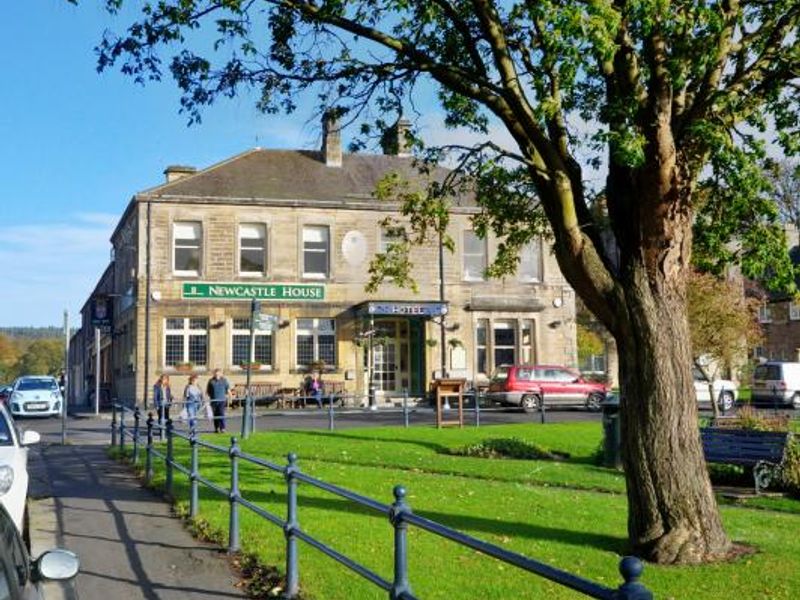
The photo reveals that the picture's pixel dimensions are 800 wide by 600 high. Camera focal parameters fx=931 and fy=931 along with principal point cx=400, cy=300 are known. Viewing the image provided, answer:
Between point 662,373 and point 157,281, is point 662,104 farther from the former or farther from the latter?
point 157,281

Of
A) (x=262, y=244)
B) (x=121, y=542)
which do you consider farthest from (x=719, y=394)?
(x=121, y=542)

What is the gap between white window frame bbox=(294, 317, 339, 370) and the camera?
124 feet

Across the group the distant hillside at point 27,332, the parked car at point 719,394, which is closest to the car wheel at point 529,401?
the parked car at point 719,394

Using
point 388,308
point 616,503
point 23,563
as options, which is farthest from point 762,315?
point 23,563

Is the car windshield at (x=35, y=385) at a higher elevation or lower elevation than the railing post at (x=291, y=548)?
higher

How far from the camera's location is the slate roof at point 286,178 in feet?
124

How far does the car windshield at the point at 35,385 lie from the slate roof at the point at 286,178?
815 cm

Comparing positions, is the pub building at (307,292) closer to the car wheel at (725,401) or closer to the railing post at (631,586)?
the car wheel at (725,401)

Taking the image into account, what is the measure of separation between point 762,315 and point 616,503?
51297mm

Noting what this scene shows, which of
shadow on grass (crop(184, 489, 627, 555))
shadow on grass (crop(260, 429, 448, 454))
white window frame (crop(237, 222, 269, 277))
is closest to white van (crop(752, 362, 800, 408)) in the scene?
white window frame (crop(237, 222, 269, 277))

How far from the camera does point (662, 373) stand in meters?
8.51

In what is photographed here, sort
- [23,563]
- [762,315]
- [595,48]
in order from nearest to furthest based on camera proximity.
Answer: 1. [23,563]
2. [595,48]
3. [762,315]

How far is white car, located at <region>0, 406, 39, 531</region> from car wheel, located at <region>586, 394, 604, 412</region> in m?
26.9

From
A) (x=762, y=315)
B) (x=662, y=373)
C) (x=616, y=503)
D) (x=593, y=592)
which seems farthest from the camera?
(x=762, y=315)
